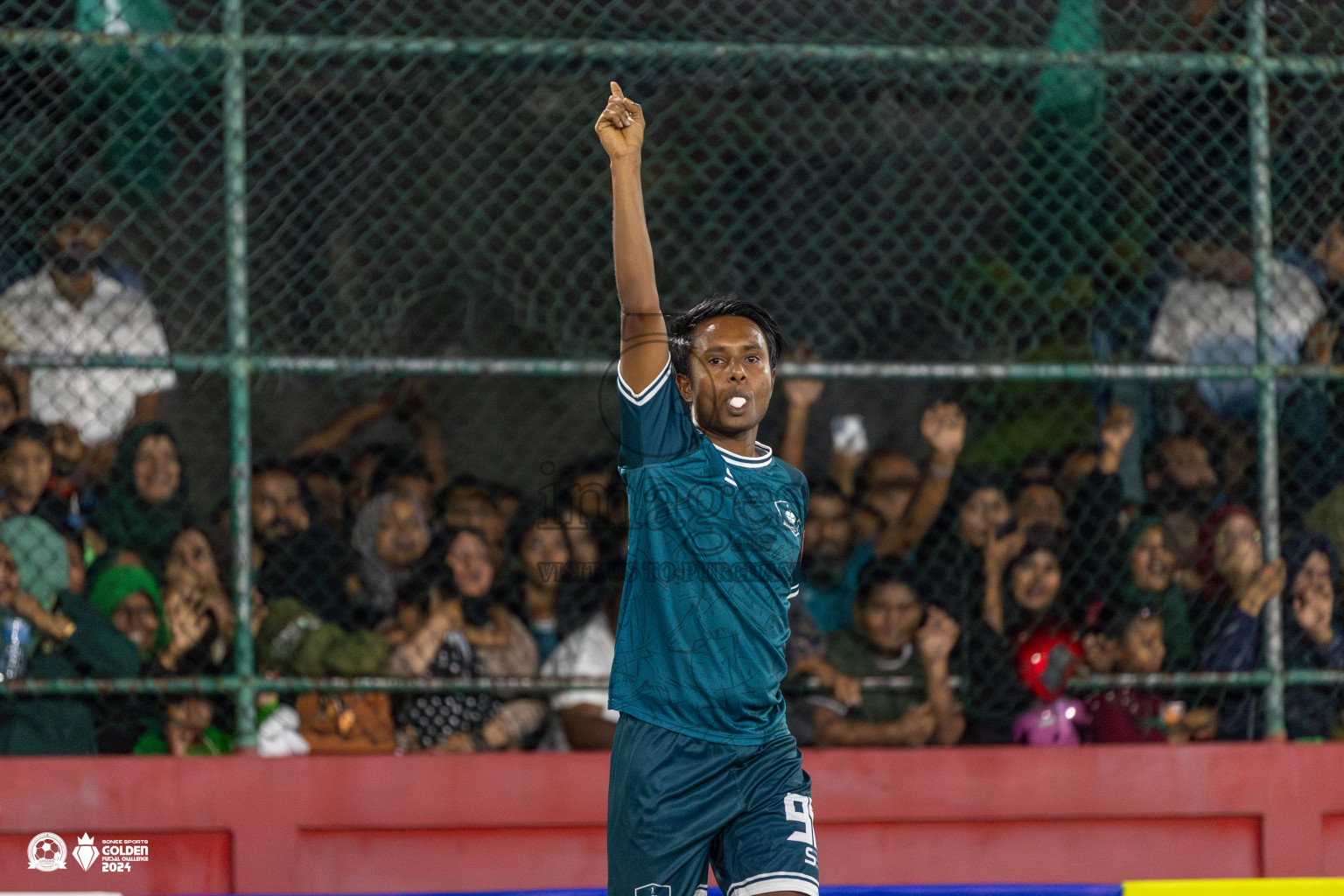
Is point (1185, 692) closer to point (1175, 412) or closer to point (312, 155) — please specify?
point (1175, 412)

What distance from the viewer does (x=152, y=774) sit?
3463mm

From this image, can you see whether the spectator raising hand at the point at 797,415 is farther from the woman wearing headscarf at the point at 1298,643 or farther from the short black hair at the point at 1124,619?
the woman wearing headscarf at the point at 1298,643

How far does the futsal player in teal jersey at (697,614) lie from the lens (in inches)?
94.0

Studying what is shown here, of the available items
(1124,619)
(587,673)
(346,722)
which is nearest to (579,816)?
(587,673)

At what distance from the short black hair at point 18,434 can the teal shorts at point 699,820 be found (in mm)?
2138

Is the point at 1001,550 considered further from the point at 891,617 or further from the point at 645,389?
the point at 645,389

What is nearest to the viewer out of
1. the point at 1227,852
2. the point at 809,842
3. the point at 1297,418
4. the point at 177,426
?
the point at 809,842

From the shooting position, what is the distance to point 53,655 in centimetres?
343

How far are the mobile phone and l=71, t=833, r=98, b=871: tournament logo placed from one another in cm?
260

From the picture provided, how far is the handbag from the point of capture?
3.59 meters

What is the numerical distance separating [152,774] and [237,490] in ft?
2.61

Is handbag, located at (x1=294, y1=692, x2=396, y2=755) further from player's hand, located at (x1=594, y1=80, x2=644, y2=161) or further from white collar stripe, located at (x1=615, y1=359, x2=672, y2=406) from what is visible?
player's hand, located at (x1=594, y1=80, x2=644, y2=161)

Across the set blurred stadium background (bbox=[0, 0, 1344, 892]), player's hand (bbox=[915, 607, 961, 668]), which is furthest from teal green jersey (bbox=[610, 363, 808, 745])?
player's hand (bbox=[915, 607, 961, 668])

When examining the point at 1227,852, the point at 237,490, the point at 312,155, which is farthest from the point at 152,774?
the point at 1227,852
